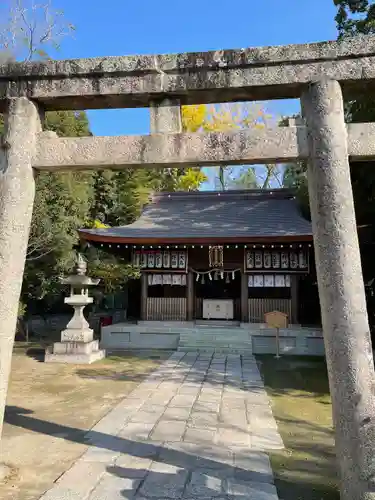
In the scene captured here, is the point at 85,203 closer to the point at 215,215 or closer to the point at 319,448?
the point at 215,215

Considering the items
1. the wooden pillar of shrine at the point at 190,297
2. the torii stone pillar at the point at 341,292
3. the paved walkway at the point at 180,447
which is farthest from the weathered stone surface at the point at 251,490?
the wooden pillar of shrine at the point at 190,297

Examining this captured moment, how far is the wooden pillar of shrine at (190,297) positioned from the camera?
14938mm

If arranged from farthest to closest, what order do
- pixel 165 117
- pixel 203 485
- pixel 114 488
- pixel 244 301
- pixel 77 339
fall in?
pixel 244 301, pixel 77 339, pixel 165 117, pixel 203 485, pixel 114 488

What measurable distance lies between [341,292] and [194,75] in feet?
8.68

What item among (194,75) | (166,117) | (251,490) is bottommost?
(251,490)

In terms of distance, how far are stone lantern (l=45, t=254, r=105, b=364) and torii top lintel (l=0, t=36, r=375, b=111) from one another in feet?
25.3

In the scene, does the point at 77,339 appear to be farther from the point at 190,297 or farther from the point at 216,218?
the point at 216,218

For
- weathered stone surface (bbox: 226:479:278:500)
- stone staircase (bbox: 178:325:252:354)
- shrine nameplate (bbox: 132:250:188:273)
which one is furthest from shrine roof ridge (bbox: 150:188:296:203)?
weathered stone surface (bbox: 226:479:278:500)

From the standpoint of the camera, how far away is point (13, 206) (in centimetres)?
388

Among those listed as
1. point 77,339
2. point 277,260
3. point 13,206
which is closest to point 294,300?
point 277,260

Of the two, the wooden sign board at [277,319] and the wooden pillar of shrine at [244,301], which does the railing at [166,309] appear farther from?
the wooden sign board at [277,319]

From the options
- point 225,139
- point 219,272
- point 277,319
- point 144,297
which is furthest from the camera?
point 219,272

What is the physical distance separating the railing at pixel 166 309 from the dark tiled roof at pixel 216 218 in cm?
268

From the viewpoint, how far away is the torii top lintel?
3.70 metres
